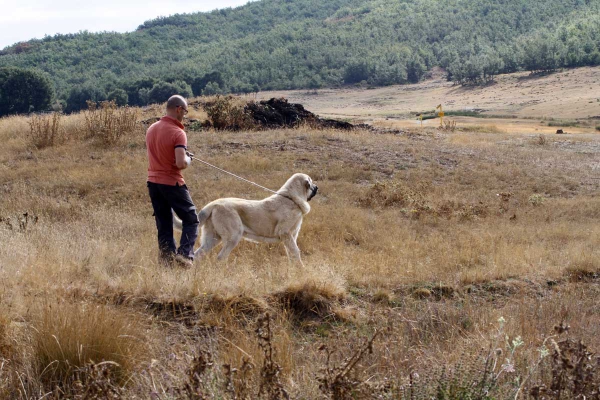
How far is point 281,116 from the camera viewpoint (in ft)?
80.9

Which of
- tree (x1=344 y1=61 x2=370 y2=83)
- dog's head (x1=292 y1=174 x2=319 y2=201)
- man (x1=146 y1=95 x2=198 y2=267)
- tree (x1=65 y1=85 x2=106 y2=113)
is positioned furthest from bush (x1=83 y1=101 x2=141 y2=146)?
tree (x1=344 y1=61 x2=370 y2=83)

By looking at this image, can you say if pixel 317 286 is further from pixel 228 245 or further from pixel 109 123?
pixel 109 123

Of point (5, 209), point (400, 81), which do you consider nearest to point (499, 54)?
point (400, 81)

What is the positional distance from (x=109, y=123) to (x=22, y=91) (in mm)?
52168

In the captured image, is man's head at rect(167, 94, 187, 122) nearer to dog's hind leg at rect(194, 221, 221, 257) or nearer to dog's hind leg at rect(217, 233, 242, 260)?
dog's hind leg at rect(194, 221, 221, 257)

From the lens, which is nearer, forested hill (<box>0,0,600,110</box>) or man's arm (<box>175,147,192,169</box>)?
man's arm (<box>175,147,192,169</box>)

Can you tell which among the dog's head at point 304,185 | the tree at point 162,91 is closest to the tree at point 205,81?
the tree at point 162,91

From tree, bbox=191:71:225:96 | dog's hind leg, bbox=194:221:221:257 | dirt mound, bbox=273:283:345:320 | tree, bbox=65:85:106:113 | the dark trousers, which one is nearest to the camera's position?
dirt mound, bbox=273:283:345:320

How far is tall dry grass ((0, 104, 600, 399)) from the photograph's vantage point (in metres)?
4.05

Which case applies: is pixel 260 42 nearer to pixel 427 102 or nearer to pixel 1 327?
pixel 427 102

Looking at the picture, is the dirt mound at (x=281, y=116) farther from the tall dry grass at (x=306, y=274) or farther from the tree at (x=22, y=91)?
the tree at (x=22, y=91)

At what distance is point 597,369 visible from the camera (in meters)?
3.60

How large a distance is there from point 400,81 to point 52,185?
124 m

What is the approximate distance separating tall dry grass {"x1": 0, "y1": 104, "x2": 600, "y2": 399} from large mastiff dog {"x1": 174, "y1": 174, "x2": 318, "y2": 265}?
40 centimetres
